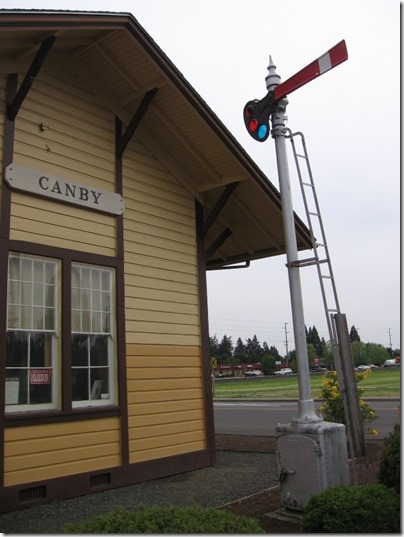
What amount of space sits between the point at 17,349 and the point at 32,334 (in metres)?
0.30

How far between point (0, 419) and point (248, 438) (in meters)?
8.04

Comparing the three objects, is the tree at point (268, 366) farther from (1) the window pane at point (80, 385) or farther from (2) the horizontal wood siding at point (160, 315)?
(1) the window pane at point (80, 385)

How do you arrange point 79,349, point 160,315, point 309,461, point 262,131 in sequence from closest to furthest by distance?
point 309,461 → point 262,131 → point 79,349 → point 160,315

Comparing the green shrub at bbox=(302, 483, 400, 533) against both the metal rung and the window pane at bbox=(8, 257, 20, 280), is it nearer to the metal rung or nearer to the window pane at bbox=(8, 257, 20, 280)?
the metal rung

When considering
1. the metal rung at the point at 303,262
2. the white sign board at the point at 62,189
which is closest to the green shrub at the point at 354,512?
the metal rung at the point at 303,262

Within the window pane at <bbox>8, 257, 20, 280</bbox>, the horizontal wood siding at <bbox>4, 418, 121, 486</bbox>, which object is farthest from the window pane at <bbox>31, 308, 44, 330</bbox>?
the horizontal wood siding at <bbox>4, 418, 121, 486</bbox>

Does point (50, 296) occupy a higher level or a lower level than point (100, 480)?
higher

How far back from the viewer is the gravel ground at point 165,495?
256 inches

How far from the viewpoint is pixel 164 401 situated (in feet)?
30.6

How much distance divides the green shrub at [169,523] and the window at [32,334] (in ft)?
12.2

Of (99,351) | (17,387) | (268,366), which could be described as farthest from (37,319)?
(268,366)

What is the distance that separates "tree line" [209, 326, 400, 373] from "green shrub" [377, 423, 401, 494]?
10354 centimetres

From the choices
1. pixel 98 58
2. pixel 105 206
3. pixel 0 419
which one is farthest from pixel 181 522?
pixel 98 58

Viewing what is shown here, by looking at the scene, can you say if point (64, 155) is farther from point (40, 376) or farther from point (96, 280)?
point (40, 376)
